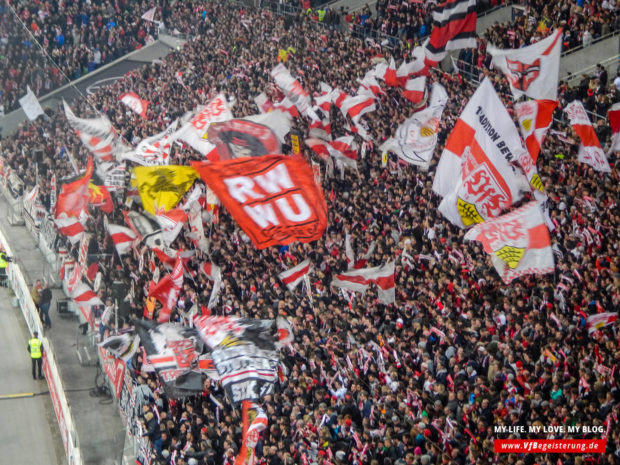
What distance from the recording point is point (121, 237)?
2359cm

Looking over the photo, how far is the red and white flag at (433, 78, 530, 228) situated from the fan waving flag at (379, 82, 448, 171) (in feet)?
18.9

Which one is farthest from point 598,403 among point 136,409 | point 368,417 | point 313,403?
point 136,409

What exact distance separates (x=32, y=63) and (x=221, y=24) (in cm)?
964

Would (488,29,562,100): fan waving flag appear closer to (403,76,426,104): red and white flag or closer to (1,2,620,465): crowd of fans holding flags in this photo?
(1,2,620,465): crowd of fans holding flags

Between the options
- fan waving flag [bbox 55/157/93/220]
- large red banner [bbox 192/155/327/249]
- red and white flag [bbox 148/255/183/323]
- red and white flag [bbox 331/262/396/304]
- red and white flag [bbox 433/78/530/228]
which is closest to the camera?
large red banner [bbox 192/155/327/249]

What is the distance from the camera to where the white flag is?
106 ft

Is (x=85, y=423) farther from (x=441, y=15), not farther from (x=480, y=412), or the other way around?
(x=441, y=15)

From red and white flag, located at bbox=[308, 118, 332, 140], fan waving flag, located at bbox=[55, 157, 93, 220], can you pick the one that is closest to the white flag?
fan waving flag, located at bbox=[55, 157, 93, 220]

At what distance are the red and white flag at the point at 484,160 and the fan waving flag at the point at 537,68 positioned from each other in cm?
333

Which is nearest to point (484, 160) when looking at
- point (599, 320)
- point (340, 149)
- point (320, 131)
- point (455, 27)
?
point (599, 320)

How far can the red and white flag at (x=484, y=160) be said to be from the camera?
49.5ft

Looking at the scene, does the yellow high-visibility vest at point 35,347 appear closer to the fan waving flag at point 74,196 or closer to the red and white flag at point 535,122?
the fan waving flag at point 74,196

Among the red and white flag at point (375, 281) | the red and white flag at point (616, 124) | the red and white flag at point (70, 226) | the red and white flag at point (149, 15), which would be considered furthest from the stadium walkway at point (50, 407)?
the red and white flag at point (149, 15)

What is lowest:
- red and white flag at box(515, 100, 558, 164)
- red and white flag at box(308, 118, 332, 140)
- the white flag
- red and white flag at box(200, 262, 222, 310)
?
red and white flag at box(200, 262, 222, 310)
